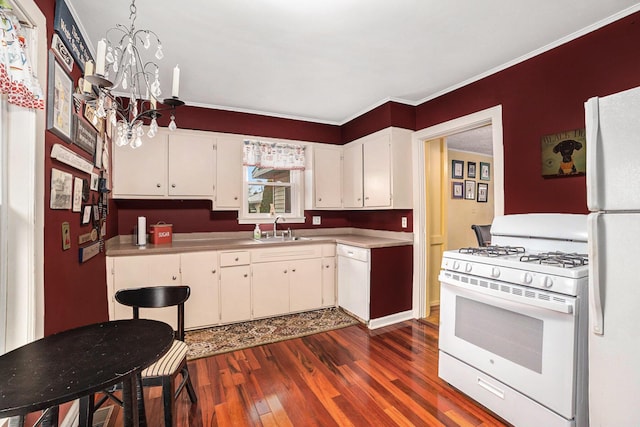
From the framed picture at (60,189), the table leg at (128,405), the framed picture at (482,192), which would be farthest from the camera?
the framed picture at (482,192)

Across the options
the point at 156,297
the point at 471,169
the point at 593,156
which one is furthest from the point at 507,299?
the point at 471,169

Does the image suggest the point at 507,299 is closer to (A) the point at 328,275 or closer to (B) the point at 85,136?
(A) the point at 328,275

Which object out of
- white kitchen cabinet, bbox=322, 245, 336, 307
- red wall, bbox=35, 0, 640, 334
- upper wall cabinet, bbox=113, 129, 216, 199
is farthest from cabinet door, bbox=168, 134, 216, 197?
white kitchen cabinet, bbox=322, 245, 336, 307

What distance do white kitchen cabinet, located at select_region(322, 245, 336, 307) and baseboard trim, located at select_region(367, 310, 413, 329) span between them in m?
0.64

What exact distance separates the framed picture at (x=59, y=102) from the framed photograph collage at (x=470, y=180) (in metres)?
4.60

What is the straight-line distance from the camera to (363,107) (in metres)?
3.60

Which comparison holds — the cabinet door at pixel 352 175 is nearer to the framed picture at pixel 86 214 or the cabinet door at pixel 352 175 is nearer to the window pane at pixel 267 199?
the window pane at pixel 267 199

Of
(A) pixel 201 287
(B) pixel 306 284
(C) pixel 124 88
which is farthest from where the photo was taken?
(B) pixel 306 284

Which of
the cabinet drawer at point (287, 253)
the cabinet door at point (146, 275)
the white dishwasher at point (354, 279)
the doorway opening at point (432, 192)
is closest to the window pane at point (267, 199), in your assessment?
the cabinet drawer at point (287, 253)

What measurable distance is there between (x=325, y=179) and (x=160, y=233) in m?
2.05

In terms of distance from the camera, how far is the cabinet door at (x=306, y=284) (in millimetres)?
3422

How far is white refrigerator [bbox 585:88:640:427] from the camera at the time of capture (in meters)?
1.22

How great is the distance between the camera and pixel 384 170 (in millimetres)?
3369

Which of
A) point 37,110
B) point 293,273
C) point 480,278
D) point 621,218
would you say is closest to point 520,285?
point 480,278
